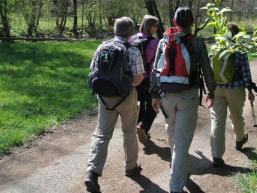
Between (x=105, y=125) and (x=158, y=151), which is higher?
(x=105, y=125)

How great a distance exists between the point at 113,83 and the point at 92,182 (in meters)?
1.10

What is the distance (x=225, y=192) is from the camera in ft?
19.0

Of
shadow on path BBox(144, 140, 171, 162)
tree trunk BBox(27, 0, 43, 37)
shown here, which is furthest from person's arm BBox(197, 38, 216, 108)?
tree trunk BBox(27, 0, 43, 37)

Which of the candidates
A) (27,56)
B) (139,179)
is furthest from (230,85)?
(27,56)

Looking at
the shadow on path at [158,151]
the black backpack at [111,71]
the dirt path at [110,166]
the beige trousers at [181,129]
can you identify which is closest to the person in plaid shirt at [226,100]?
the dirt path at [110,166]

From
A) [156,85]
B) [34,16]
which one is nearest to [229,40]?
[156,85]

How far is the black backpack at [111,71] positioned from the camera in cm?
550

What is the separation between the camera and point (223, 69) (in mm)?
6188

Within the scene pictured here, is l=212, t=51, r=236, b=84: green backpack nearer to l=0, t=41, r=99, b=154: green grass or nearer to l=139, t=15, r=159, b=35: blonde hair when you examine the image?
l=139, t=15, r=159, b=35: blonde hair

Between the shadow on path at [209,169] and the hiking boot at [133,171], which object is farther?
the shadow on path at [209,169]

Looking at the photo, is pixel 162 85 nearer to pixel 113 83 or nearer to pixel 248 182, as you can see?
pixel 113 83

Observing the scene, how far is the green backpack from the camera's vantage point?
20.2 ft

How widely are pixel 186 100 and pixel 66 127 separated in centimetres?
366

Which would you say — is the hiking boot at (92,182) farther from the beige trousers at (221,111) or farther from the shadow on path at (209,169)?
the beige trousers at (221,111)
